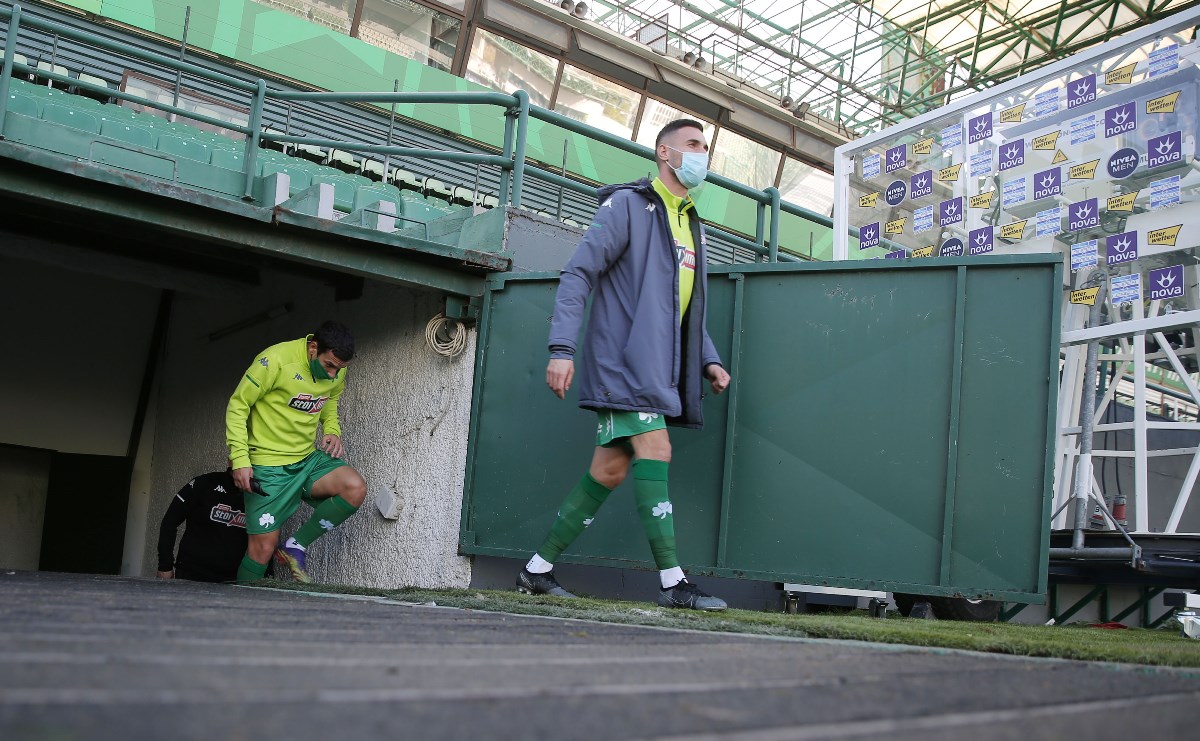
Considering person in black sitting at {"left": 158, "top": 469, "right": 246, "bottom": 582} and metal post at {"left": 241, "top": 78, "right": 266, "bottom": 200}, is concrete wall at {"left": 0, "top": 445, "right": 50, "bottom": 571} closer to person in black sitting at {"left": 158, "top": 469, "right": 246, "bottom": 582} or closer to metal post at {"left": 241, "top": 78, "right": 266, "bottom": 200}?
person in black sitting at {"left": 158, "top": 469, "right": 246, "bottom": 582}

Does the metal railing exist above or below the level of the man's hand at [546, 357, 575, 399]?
above

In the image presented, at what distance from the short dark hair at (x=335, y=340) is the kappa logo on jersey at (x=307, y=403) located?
261 millimetres

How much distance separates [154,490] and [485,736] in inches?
358

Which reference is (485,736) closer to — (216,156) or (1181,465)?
(1181,465)

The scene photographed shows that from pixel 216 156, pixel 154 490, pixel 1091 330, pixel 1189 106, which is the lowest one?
pixel 154 490

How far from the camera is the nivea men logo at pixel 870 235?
23.7 feet

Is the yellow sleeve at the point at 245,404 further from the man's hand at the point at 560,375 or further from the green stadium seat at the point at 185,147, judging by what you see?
the green stadium seat at the point at 185,147

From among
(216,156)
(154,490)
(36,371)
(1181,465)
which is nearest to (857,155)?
(1181,465)

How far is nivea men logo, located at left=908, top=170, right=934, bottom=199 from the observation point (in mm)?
6844

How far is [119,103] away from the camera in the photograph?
13234 mm

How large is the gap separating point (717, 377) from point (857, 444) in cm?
70

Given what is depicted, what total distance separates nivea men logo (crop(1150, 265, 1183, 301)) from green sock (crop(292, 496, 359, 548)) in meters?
4.19

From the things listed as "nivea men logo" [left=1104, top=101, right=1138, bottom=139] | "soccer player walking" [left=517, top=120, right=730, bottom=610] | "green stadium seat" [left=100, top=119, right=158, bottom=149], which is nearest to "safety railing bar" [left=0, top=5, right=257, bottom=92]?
"soccer player walking" [left=517, top=120, right=730, bottom=610]

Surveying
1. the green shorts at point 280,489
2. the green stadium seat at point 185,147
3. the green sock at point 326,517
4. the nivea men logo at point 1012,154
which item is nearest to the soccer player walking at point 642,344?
the green sock at point 326,517
